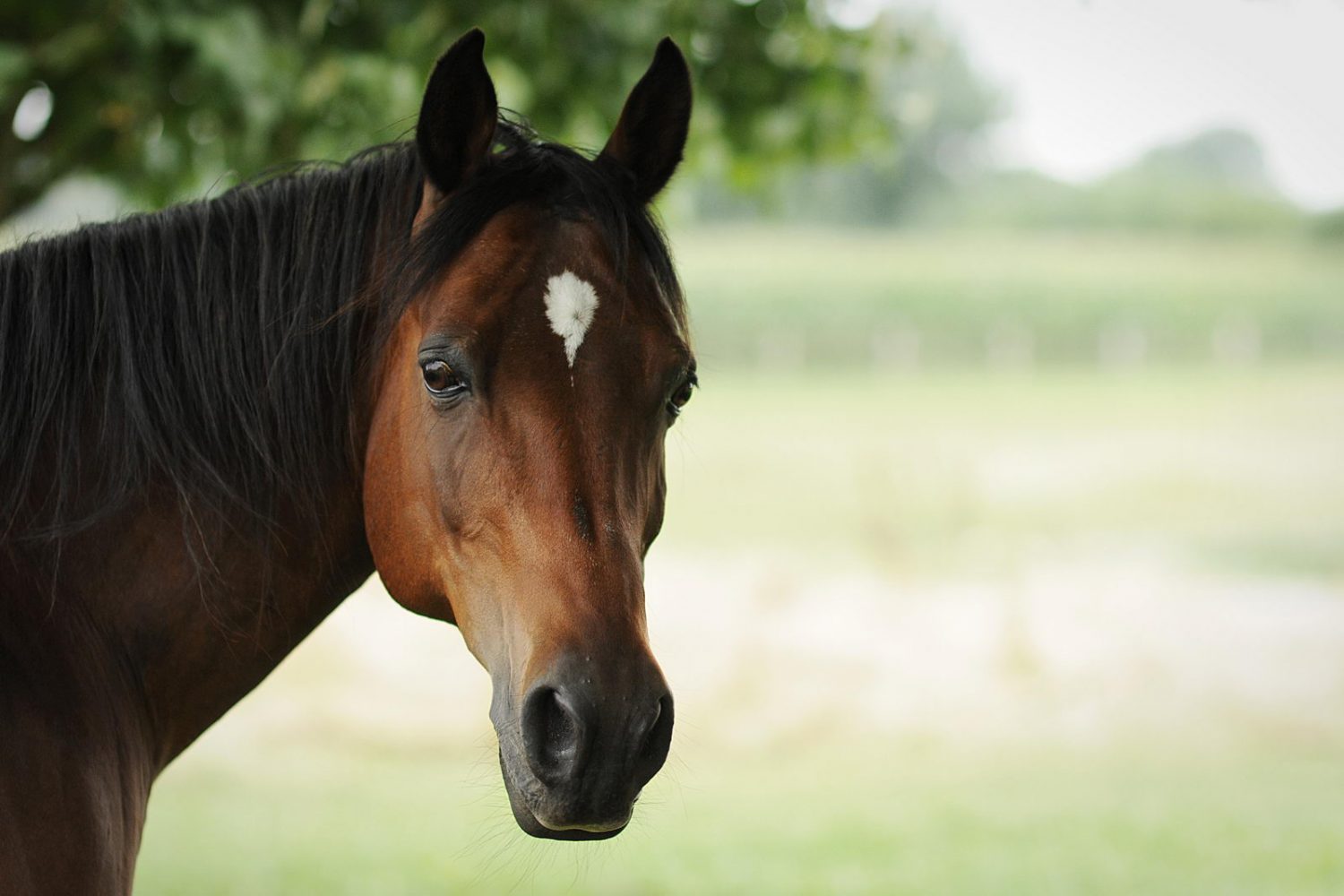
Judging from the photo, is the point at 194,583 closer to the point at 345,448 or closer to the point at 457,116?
the point at 345,448

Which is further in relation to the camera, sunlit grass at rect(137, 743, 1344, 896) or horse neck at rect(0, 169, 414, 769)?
sunlit grass at rect(137, 743, 1344, 896)

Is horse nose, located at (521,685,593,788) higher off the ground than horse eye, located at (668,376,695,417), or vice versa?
horse eye, located at (668,376,695,417)

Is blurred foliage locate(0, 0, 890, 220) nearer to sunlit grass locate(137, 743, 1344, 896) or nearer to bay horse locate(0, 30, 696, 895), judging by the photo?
bay horse locate(0, 30, 696, 895)

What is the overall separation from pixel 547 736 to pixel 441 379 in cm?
59

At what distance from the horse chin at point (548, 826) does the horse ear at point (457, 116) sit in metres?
0.99

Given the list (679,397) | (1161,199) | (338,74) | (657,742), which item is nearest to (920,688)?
(338,74)

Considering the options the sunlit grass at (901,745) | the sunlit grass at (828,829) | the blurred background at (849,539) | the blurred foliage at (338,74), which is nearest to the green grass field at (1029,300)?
the blurred background at (849,539)

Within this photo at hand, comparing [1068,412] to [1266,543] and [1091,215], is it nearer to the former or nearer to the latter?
[1266,543]

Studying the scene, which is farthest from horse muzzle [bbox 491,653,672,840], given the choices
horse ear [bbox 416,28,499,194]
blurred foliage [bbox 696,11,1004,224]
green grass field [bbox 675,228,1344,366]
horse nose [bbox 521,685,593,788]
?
green grass field [bbox 675,228,1344,366]

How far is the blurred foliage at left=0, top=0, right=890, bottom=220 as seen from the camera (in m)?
3.65

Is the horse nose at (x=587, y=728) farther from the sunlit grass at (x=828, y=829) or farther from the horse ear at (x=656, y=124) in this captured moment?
the sunlit grass at (x=828, y=829)

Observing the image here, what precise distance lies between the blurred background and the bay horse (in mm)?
302

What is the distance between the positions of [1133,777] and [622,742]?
8.27 metres

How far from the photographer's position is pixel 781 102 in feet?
15.3
